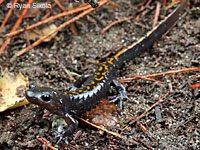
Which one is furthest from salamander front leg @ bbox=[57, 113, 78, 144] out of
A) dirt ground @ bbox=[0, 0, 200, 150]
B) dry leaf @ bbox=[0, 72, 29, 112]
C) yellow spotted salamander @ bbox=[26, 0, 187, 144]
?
dry leaf @ bbox=[0, 72, 29, 112]

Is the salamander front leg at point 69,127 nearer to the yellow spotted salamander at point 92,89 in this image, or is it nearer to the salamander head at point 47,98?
the yellow spotted salamander at point 92,89

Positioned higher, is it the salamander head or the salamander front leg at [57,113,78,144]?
the salamander head

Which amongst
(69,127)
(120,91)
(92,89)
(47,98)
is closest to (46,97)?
(47,98)

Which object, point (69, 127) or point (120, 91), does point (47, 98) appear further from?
point (120, 91)

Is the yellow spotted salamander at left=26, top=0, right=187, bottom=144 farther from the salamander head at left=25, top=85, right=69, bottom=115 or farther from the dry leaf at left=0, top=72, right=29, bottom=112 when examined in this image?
the dry leaf at left=0, top=72, right=29, bottom=112

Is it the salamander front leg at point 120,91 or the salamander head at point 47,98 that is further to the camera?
the salamander front leg at point 120,91

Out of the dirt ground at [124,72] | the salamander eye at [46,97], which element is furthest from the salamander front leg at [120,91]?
the salamander eye at [46,97]
